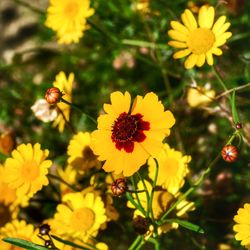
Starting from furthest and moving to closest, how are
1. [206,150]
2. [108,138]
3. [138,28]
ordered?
1. [138,28]
2. [206,150]
3. [108,138]

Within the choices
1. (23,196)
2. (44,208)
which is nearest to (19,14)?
(44,208)

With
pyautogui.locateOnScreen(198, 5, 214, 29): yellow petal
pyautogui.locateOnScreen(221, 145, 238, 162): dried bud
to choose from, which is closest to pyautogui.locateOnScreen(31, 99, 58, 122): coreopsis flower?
pyautogui.locateOnScreen(198, 5, 214, 29): yellow petal

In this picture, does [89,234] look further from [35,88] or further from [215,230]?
[35,88]

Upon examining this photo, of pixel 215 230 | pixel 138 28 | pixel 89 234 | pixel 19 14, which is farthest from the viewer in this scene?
pixel 19 14

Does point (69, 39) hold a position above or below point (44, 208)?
above

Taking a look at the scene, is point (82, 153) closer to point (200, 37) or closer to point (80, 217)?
point (80, 217)

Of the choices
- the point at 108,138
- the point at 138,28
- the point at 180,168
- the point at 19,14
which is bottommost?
the point at 108,138
